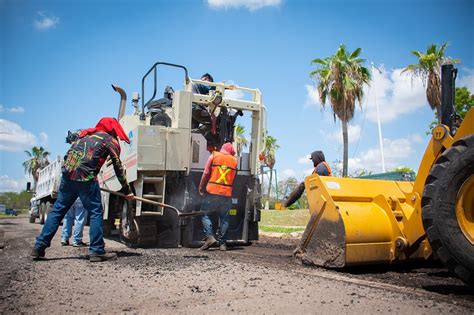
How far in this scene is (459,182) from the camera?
11.5 feet

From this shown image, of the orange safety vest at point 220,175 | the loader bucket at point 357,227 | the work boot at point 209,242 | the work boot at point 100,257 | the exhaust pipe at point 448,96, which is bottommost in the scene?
the work boot at point 100,257

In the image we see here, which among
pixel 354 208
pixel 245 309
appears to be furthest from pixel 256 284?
pixel 354 208

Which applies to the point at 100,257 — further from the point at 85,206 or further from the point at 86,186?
the point at 86,186

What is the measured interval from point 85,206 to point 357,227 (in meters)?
3.47

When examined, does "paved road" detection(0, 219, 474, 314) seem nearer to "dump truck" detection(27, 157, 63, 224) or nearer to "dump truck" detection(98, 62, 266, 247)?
"dump truck" detection(98, 62, 266, 247)

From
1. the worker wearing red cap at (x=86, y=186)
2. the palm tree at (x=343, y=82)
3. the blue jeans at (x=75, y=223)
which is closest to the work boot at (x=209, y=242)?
the worker wearing red cap at (x=86, y=186)

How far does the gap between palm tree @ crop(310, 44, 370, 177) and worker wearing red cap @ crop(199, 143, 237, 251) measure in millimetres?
17008

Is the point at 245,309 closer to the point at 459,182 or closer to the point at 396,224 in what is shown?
the point at 459,182

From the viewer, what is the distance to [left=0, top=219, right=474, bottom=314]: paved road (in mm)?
3078

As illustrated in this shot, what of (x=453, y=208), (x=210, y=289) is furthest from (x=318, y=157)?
(x=210, y=289)

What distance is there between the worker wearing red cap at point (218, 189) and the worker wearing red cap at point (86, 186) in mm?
1597

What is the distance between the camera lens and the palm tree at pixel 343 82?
2338cm

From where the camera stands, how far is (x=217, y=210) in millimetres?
6984

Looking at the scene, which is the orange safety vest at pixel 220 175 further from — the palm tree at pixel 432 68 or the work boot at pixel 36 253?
the palm tree at pixel 432 68
